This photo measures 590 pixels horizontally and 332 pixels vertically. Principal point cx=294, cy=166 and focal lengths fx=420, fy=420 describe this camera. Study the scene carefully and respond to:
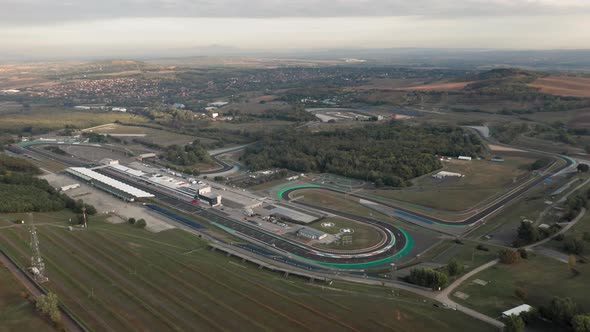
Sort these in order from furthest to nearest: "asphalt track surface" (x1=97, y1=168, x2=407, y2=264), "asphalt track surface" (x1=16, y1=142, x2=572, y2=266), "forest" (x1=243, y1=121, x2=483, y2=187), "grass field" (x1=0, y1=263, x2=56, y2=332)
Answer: "forest" (x1=243, y1=121, x2=483, y2=187) < "asphalt track surface" (x1=16, y1=142, x2=572, y2=266) < "asphalt track surface" (x1=97, y1=168, x2=407, y2=264) < "grass field" (x1=0, y1=263, x2=56, y2=332)

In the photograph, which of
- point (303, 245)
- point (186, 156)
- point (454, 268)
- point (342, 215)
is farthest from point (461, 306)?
point (186, 156)

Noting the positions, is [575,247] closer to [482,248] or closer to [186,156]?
[482,248]

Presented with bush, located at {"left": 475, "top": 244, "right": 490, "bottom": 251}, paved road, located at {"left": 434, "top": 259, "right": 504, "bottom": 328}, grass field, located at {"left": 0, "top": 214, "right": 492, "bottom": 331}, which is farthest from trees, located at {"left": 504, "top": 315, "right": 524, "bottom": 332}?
bush, located at {"left": 475, "top": 244, "right": 490, "bottom": 251}

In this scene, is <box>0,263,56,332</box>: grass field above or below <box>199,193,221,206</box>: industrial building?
above

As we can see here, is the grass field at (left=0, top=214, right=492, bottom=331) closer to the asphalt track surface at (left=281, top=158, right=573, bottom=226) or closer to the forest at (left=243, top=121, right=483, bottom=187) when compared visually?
the asphalt track surface at (left=281, top=158, right=573, bottom=226)

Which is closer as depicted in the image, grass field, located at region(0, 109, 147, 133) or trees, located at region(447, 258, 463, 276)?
trees, located at region(447, 258, 463, 276)
